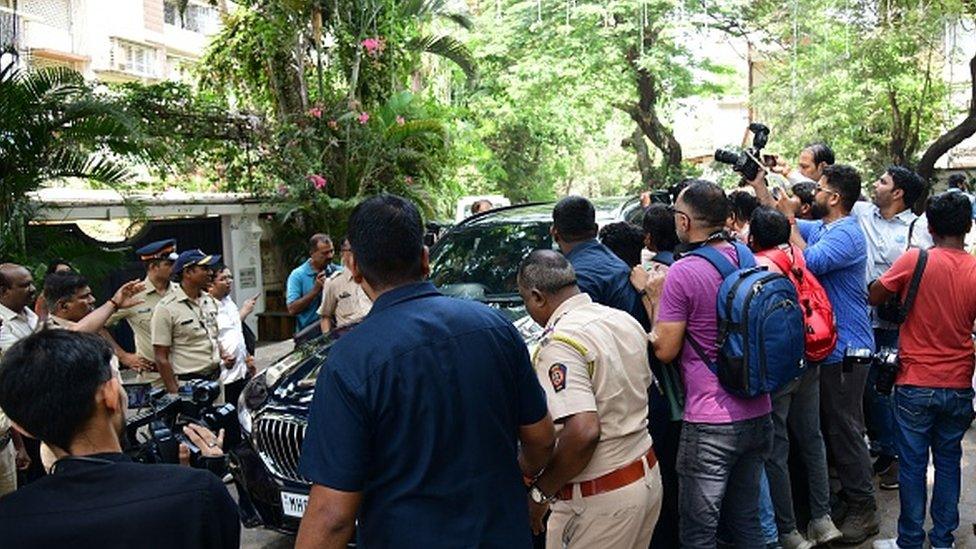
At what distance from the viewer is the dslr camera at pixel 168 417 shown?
323cm

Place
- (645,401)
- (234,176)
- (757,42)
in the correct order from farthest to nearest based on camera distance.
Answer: (757,42) < (234,176) < (645,401)

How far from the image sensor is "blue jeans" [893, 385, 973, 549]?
4.40 m

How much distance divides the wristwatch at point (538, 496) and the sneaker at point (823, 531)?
2.41 m

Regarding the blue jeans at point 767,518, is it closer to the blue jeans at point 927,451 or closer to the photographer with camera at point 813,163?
the blue jeans at point 927,451

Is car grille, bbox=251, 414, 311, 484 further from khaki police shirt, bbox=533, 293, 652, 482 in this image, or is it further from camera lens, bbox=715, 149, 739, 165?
camera lens, bbox=715, 149, 739, 165

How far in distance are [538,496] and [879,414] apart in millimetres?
3822

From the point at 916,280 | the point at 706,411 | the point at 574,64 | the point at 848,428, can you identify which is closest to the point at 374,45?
the point at 574,64

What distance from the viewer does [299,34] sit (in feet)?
48.1

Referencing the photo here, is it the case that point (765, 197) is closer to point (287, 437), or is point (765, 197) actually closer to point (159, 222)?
point (287, 437)

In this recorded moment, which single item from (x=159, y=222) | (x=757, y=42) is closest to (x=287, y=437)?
(x=159, y=222)

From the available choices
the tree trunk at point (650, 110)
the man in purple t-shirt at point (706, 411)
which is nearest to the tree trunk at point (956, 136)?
the tree trunk at point (650, 110)

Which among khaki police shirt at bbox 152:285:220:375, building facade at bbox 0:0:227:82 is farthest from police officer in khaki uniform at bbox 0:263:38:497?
building facade at bbox 0:0:227:82

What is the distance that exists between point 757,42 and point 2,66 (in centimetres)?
1895

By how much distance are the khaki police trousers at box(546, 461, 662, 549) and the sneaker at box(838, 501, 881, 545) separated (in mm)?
2320
